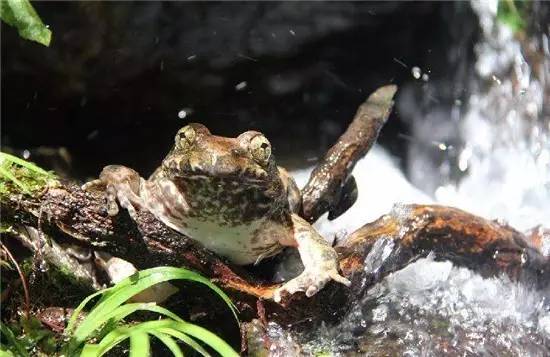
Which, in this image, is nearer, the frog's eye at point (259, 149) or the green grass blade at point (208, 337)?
the green grass blade at point (208, 337)

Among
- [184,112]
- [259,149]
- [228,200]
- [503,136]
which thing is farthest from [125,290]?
[503,136]

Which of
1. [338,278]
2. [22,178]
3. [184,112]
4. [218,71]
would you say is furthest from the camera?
[218,71]

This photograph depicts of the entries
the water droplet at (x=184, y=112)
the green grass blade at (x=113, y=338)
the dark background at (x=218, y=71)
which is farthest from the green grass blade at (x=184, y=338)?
the water droplet at (x=184, y=112)

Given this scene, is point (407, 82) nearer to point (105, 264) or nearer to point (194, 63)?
point (194, 63)

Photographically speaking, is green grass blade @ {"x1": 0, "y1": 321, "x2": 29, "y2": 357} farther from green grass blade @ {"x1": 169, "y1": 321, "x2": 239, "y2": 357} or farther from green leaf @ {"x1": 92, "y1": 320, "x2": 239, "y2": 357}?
green grass blade @ {"x1": 169, "y1": 321, "x2": 239, "y2": 357}

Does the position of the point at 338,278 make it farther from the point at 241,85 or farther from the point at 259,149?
the point at 241,85

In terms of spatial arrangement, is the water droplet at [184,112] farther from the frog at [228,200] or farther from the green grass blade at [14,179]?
the green grass blade at [14,179]

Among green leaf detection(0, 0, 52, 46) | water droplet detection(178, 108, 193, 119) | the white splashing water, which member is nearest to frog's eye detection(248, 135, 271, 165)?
green leaf detection(0, 0, 52, 46)
